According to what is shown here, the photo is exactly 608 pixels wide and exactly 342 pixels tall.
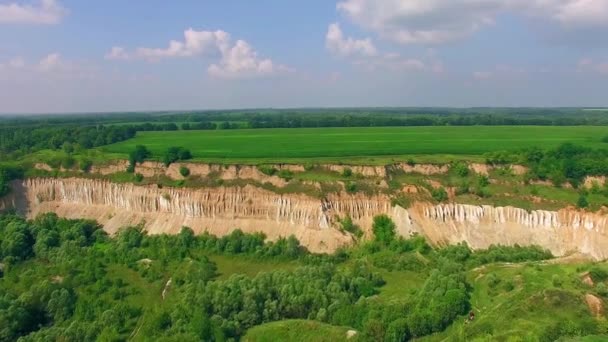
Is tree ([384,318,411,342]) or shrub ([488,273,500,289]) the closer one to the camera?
tree ([384,318,411,342])

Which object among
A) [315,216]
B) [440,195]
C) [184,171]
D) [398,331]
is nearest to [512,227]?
[440,195]

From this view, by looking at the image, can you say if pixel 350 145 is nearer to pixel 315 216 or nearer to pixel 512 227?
pixel 315 216

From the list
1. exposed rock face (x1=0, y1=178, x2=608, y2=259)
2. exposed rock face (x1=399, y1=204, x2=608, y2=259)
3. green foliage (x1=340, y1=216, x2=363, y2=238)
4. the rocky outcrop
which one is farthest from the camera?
the rocky outcrop

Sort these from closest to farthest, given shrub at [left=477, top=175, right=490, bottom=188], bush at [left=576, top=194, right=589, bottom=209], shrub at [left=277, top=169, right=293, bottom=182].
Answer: bush at [left=576, top=194, right=589, bottom=209] < shrub at [left=477, top=175, right=490, bottom=188] < shrub at [left=277, top=169, right=293, bottom=182]

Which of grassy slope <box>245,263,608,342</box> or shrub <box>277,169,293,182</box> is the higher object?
shrub <box>277,169,293,182</box>

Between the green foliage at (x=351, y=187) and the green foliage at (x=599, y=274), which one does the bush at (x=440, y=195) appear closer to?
the green foliage at (x=351, y=187)

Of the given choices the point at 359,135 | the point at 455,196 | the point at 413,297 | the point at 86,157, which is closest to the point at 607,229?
the point at 455,196

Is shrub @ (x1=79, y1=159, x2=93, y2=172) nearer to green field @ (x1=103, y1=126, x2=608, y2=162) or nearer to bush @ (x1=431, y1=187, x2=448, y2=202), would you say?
green field @ (x1=103, y1=126, x2=608, y2=162)

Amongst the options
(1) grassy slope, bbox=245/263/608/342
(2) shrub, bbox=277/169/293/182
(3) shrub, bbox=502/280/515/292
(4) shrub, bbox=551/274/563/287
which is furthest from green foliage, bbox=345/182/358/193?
(4) shrub, bbox=551/274/563/287
